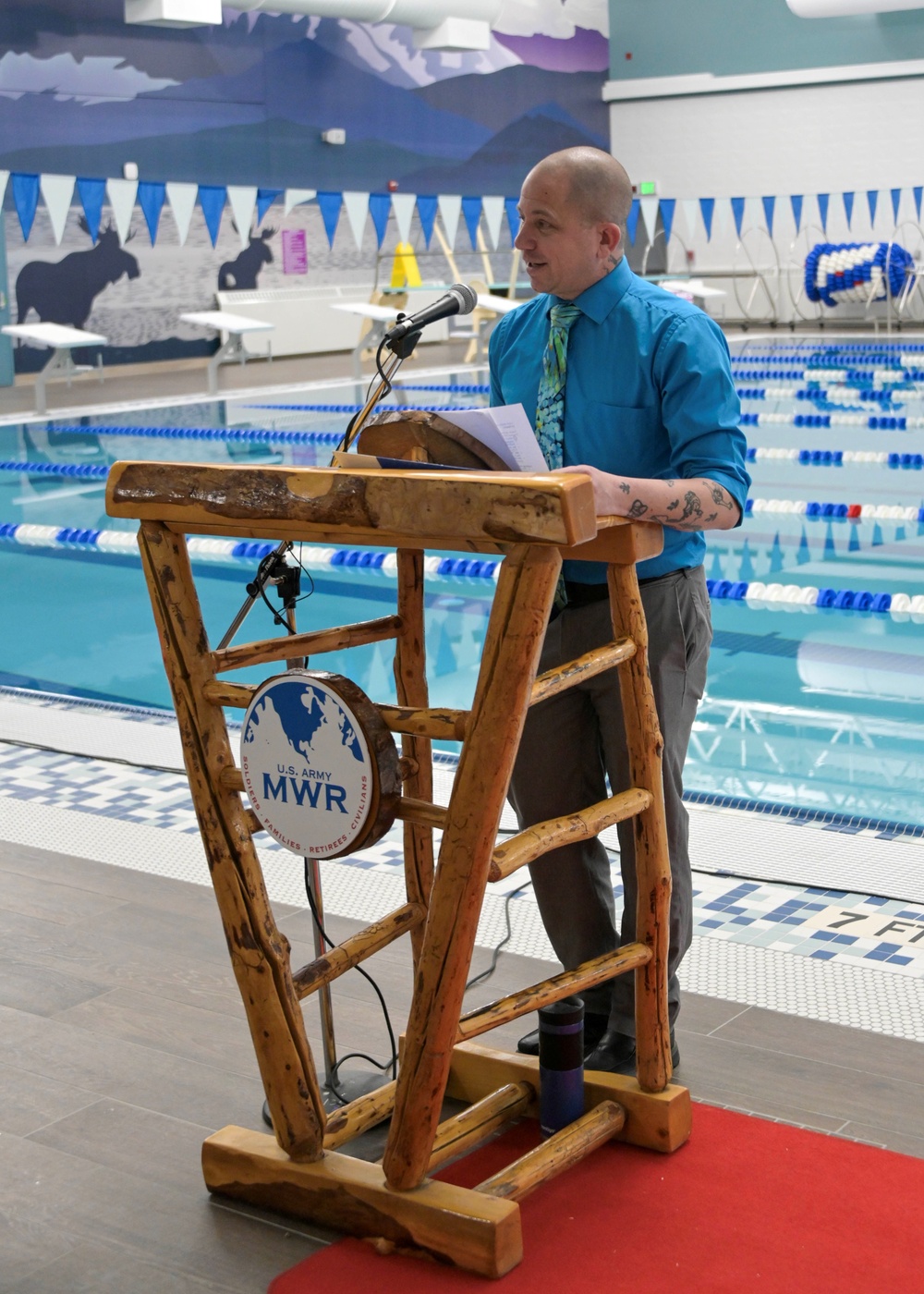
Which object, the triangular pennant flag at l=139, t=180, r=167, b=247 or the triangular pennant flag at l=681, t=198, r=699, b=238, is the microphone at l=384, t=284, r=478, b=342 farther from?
the triangular pennant flag at l=681, t=198, r=699, b=238

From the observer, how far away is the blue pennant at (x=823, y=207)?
63.2 feet

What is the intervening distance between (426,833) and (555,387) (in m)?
0.66

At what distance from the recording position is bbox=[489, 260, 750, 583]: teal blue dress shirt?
1989 millimetres

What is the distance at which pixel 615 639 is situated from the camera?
74.9 inches

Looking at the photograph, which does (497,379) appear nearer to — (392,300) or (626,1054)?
(626,1054)

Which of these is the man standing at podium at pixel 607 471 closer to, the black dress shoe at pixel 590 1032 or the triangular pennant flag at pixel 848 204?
the black dress shoe at pixel 590 1032

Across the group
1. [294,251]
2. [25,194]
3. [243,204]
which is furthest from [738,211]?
[25,194]

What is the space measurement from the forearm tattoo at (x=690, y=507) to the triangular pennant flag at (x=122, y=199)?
40.7 feet

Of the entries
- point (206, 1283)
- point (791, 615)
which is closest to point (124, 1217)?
point (206, 1283)

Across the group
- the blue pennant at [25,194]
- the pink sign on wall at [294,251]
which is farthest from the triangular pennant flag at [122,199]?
the pink sign on wall at [294,251]

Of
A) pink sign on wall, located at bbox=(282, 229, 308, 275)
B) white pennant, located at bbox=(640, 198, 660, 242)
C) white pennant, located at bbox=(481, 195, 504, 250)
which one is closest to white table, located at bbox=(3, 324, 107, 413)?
pink sign on wall, located at bbox=(282, 229, 308, 275)

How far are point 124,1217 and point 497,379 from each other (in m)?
1.29

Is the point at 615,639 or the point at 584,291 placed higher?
the point at 584,291

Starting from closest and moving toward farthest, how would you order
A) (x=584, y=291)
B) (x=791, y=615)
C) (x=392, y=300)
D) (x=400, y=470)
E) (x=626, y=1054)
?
(x=400, y=470), (x=584, y=291), (x=626, y=1054), (x=791, y=615), (x=392, y=300)
